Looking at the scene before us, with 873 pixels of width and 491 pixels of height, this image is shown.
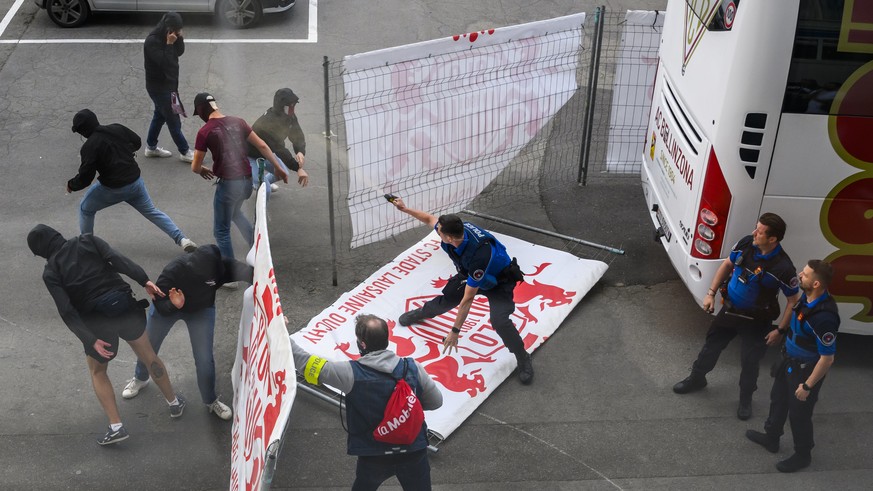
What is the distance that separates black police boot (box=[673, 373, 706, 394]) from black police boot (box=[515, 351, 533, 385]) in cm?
105

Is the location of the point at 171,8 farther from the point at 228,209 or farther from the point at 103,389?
the point at 103,389

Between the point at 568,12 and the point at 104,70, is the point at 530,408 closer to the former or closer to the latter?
the point at 104,70

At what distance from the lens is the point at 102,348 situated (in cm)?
552

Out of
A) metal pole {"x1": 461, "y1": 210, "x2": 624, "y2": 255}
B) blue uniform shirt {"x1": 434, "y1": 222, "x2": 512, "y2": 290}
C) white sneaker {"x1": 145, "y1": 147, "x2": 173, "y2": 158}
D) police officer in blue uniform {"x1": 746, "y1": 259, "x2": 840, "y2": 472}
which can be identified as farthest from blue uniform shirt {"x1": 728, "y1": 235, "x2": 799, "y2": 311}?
white sneaker {"x1": 145, "y1": 147, "x2": 173, "y2": 158}

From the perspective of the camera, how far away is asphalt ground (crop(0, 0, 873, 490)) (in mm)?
5699

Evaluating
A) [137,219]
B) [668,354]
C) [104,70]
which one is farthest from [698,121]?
[104,70]

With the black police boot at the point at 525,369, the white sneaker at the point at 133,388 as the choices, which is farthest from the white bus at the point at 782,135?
the white sneaker at the point at 133,388

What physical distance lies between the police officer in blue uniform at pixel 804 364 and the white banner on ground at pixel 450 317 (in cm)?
185

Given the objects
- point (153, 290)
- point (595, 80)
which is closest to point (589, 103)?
point (595, 80)

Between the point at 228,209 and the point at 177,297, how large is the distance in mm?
1890

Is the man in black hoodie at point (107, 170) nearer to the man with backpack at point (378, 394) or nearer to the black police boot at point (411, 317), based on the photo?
the black police boot at point (411, 317)

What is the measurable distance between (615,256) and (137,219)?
4525mm

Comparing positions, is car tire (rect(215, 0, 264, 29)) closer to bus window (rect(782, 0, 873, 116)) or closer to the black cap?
the black cap

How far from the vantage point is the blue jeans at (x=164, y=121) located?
29.9 feet
